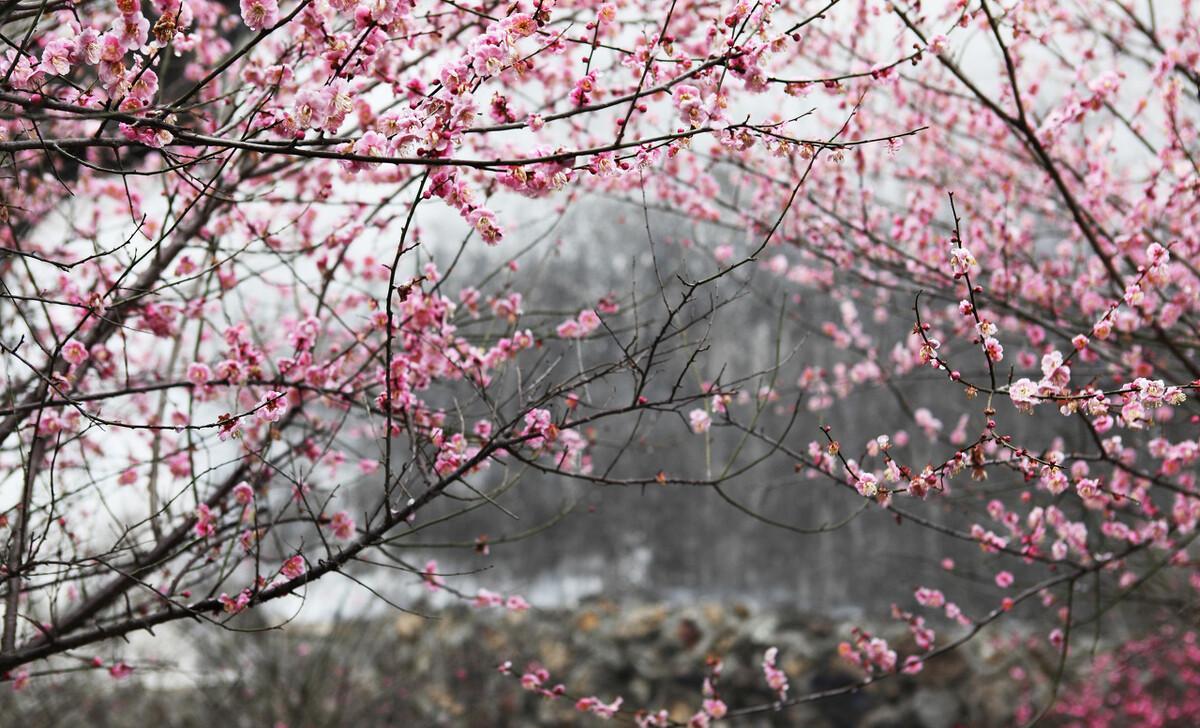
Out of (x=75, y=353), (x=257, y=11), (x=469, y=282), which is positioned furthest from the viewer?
(x=469, y=282)

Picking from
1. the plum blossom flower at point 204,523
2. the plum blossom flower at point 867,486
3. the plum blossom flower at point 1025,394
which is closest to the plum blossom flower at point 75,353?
the plum blossom flower at point 204,523

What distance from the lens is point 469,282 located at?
4.09m

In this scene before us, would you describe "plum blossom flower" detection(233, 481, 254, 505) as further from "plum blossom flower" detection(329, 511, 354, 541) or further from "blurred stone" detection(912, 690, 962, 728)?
"blurred stone" detection(912, 690, 962, 728)

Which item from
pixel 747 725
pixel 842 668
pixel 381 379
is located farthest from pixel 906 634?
pixel 381 379

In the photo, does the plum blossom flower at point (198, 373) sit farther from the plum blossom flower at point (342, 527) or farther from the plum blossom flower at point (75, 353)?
the plum blossom flower at point (342, 527)

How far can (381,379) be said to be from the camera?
10.2 feet

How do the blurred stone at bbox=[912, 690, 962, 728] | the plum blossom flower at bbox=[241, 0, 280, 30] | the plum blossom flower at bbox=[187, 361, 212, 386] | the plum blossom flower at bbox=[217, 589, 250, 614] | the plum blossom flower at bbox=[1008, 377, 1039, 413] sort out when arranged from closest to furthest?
the plum blossom flower at bbox=[241, 0, 280, 30], the plum blossom flower at bbox=[1008, 377, 1039, 413], the plum blossom flower at bbox=[217, 589, 250, 614], the plum blossom flower at bbox=[187, 361, 212, 386], the blurred stone at bbox=[912, 690, 962, 728]

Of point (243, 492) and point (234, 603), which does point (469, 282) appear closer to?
point (243, 492)

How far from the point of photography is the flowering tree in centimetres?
190

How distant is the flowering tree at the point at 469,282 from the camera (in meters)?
1.90

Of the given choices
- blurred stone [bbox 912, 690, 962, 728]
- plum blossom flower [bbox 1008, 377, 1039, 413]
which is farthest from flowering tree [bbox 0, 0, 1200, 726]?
blurred stone [bbox 912, 690, 962, 728]

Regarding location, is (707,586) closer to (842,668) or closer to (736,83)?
(842,668)

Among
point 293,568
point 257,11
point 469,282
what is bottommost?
point 293,568

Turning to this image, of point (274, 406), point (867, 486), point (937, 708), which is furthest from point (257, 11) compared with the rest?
point (937, 708)
